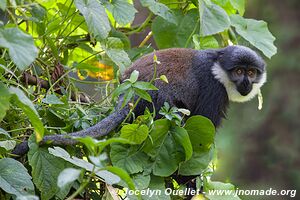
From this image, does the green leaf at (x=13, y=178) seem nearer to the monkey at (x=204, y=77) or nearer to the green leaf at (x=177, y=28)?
the monkey at (x=204, y=77)

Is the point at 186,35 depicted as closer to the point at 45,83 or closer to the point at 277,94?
the point at 45,83

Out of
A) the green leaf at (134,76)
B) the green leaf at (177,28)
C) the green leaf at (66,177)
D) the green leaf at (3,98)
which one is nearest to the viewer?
the green leaf at (66,177)

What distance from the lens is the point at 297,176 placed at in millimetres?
11969

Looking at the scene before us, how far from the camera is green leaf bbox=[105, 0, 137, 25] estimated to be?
13.2 ft

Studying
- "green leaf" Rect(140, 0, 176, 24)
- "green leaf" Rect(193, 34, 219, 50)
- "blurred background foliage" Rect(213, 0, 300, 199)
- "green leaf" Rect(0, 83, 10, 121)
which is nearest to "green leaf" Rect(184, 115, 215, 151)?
"green leaf" Rect(140, 0, 176, 24)

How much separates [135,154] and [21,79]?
0.79 m

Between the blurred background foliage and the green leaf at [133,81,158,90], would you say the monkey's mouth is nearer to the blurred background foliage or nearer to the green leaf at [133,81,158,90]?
the green leaf at [133,81,158,90]

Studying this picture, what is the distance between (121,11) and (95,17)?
0.45m

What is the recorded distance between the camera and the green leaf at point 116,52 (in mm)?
4043

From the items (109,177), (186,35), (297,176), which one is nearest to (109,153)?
(109,177)

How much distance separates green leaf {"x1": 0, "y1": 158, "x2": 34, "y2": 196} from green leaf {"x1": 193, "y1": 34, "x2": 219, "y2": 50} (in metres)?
1.91

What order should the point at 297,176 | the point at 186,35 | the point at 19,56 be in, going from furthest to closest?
the point at 297,176 < the point at 186,35 < the point at 19,56

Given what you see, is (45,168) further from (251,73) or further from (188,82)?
(251,73)

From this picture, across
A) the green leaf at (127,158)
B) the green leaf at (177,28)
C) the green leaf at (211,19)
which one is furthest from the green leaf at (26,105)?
the green leaf at (177,28)
